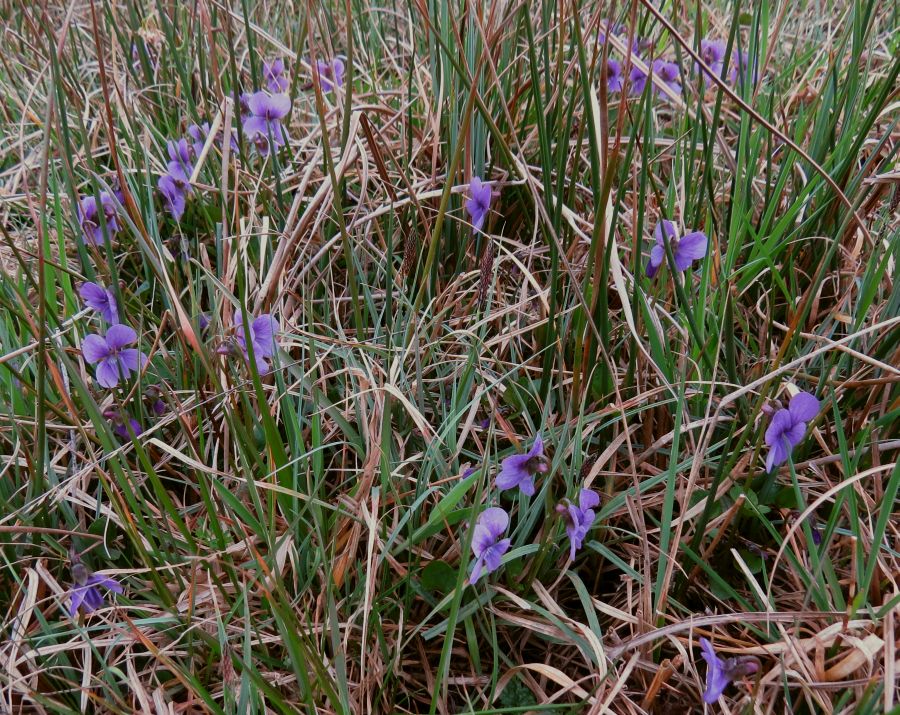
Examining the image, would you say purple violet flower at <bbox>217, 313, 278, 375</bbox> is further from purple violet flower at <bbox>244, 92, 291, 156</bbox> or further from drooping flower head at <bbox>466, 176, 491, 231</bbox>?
purple violet flower at <bbox>244, 92, 291, 156</bbox>

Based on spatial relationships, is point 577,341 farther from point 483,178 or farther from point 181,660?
point 181,660

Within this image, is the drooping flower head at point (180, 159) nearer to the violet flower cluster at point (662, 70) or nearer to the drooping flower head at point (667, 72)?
the violet flower cluster at point (662, 70)

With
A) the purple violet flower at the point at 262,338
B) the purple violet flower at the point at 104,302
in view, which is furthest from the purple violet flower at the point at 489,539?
the purple violet flower at the point at 104,302

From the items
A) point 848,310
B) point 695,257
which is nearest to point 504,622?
point 695,257

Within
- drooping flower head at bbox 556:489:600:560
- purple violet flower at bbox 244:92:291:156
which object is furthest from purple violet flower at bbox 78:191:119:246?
drooping flower head at bbox 556:489:600:560

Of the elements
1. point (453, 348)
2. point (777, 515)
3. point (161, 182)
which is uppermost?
point (161, 182)

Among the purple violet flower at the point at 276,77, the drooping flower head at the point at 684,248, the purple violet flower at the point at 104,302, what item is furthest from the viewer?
the purple violet flower at the point at 276,77
